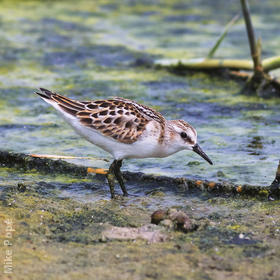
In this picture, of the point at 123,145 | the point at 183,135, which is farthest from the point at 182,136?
the point at 123,145

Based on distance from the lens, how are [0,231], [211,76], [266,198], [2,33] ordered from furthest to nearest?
[2,33] < [211,76] < [266,198] < [0,231]

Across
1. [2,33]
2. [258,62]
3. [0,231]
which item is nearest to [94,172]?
[0,231]

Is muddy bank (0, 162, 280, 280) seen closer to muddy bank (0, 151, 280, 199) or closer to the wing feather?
muddy bank (0, 151, 280, 199)

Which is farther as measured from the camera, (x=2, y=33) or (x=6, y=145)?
(x=2, y=33)

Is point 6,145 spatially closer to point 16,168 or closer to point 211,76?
point 16,168

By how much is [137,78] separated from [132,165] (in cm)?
401

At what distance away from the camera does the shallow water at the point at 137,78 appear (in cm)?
794

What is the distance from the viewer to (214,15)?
632 inches

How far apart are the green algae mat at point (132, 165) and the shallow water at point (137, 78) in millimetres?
29

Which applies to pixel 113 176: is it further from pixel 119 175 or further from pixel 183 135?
pixel 183 135

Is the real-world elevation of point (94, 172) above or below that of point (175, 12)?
below

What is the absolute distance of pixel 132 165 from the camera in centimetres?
769

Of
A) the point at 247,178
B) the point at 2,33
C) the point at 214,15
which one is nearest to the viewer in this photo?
the point at 247,178

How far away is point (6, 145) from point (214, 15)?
30.6ft
